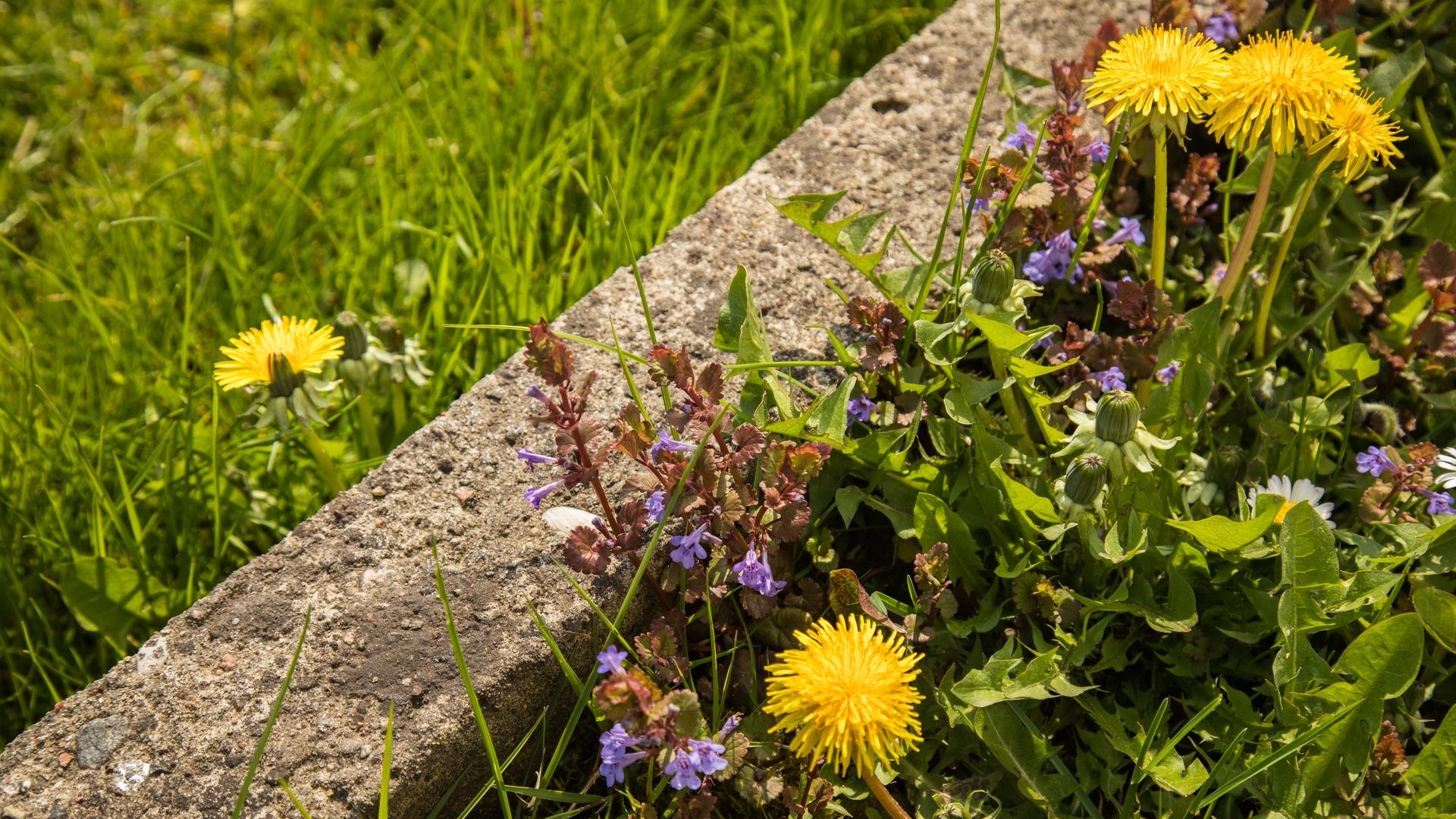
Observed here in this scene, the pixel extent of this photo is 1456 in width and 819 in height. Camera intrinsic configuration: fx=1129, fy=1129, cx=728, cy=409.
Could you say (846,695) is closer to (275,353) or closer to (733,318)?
(733,318)

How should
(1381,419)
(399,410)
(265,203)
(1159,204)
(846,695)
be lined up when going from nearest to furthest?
(846,695) < (1159,204) < (1381,419) < (399,410) < (265,203)

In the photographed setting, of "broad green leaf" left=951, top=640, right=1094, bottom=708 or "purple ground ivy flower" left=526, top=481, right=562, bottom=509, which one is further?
"purple ground ivy flower" left=526, top=481, right=562, bottom=509

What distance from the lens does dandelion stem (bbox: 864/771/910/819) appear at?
149 cm

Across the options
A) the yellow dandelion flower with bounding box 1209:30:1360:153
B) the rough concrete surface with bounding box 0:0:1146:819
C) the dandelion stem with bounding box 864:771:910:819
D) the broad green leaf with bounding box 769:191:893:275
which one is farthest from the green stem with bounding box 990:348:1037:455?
the dandelion stem with bounding box 864:771:910:819

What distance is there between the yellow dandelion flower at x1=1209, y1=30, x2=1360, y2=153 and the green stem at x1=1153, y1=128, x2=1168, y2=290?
7 cm

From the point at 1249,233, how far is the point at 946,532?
0.70m

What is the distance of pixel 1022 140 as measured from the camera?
2049 millimetres

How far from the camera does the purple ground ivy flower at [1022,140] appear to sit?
2035 millimetres

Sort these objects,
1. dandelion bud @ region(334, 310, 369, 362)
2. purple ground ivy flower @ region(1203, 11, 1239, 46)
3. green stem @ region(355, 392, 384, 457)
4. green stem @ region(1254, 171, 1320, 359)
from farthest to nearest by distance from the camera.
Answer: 1. purple ground ivy flower @ region(1203, 11, 1239, 46)
2. green stem @ region(355, 392, 384, 457)
3. dandelion bud @ region(334, 310, 369, 362)
4. green stem @ region(1254, 171, 1320, 359)

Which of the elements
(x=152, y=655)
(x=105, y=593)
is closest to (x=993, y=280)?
(x=152, y=655)

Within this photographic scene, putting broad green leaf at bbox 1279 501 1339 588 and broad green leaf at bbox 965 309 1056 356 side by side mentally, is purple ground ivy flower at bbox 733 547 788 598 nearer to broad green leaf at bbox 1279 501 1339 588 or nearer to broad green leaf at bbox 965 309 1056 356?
broad green leaf at bbox 965 309 1056 356

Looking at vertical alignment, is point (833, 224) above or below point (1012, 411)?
above

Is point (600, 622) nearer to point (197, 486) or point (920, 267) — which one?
point (920, 267)

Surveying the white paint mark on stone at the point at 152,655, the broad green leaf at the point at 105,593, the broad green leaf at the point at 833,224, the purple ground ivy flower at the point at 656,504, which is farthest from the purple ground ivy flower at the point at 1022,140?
the broad green leaf at the point at 105,593
